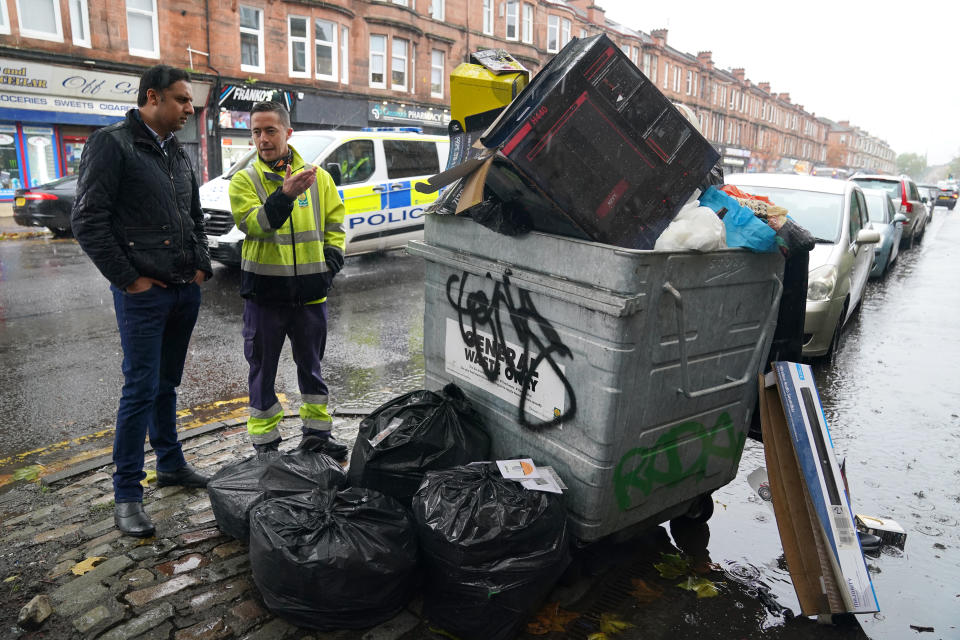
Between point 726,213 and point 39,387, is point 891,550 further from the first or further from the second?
point 39,387

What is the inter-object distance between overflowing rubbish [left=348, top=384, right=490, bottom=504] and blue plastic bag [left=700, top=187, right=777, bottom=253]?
1363 mm

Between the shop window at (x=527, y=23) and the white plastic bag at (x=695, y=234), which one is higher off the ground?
the shop window at (x=527, y=23)

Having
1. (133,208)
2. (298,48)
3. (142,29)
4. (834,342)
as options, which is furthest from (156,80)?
(298,48)

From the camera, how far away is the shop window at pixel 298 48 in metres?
22.4

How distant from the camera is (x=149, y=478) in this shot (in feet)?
11.2

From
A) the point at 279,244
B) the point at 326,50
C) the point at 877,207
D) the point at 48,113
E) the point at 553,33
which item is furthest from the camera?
the point at 553,33

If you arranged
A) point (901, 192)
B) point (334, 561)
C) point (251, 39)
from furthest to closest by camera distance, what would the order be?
point (251, 39) → point (901, 192) → point (334, 561)

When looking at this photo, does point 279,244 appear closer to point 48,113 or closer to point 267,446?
point 267,446

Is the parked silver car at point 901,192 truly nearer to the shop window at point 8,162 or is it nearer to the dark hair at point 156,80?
the dark hair at point 156,80

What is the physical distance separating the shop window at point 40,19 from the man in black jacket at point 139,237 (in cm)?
1859

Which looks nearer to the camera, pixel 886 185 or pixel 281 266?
pixel 281 266

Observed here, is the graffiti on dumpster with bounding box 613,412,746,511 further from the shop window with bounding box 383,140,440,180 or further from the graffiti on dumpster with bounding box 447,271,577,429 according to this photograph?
the shop window with bounding box 383,140,440,180

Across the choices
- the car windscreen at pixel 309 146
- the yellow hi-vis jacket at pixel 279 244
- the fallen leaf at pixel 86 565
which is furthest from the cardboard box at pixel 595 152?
the car windscreen at pixel 309 146

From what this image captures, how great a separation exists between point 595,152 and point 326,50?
77.5 ft
